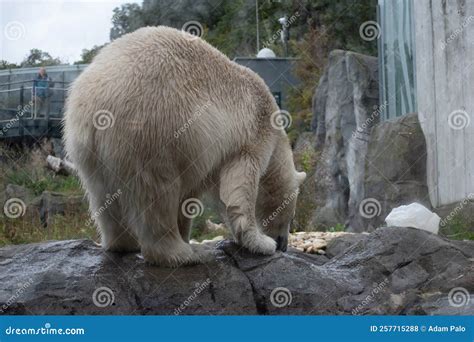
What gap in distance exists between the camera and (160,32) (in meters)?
4.20

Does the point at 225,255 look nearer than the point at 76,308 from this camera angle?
No

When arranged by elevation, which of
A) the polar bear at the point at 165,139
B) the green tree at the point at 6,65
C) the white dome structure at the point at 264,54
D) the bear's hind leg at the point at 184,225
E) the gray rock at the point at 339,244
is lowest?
the gray rock at the point at 339,244

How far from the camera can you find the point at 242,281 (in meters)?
3.94

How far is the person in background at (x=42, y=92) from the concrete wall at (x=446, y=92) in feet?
13.1

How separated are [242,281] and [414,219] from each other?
275cm

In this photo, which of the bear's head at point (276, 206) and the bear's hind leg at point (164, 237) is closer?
the bear's hind leg at point (164, 237)

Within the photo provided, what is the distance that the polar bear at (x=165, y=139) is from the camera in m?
3.79

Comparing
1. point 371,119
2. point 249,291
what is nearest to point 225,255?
point 249,291

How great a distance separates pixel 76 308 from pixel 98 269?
1.07 feet

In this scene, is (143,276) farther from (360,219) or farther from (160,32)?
(360,219)

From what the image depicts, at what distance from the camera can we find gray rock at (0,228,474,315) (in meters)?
3.72

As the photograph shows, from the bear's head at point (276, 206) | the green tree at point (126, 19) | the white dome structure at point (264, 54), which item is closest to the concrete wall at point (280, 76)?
the white dome structure at point (264, 54)

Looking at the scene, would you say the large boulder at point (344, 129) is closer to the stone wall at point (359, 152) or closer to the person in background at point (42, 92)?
the stone wall at point (359, 152)

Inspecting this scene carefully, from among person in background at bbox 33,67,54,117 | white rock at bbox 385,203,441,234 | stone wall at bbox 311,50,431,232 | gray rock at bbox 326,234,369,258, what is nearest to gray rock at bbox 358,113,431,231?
stone wall at bbox 311,50,431,232
